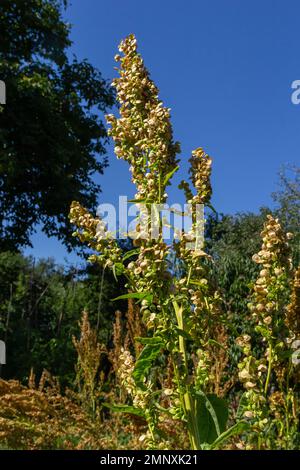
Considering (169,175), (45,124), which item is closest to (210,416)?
(169,175)

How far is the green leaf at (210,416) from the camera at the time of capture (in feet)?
5.83

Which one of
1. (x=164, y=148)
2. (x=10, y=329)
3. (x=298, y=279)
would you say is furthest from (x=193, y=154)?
(x=10, y=329)

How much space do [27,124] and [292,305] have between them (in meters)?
14.1

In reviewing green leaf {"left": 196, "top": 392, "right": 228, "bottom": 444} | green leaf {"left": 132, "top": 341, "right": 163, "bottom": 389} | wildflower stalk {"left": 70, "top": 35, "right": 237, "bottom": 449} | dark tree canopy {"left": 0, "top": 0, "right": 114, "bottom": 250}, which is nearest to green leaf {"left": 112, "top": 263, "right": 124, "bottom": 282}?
wildflower stalk {"left": 70, "top": 35, "right": 237, "bottom": 449}

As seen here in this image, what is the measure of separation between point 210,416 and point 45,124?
14588 mm

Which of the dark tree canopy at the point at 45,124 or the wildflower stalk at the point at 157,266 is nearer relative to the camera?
the wildflower stalk at the point at 157,266

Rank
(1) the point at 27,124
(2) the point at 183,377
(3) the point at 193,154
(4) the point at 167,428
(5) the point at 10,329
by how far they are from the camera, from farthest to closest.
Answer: (1) the point at 27,124
(5) the point at 10,329
(4) the point at 167,428
(3) the point at 193,154
(2) the point at 183,377

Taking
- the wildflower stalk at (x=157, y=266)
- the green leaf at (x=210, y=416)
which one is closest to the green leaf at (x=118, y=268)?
the wildflower stalk at (x=157, y=266)

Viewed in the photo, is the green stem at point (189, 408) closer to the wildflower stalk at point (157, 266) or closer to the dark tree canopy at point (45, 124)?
the wildflower stalk at point (157, 266)

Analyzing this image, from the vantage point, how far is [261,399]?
5.44ft

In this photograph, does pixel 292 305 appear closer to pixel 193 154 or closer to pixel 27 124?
pixel 193 154

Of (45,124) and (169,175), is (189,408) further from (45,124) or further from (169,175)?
(45,124)

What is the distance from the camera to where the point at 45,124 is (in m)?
15.5

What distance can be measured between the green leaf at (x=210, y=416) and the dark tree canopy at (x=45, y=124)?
13.3m
